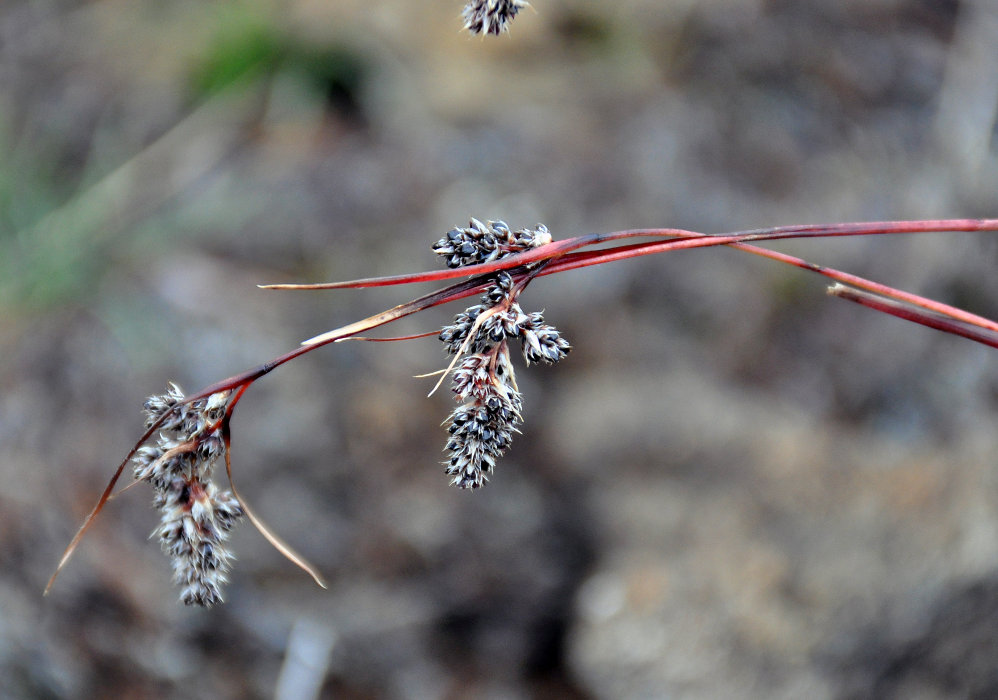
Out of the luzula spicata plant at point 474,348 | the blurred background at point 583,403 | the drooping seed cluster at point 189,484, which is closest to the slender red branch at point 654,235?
the luzula spicata plant at point 474,348

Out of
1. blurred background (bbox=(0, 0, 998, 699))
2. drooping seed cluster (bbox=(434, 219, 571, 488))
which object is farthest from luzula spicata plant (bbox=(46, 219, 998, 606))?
blurred background (bbox=(0, 0, 998, 699))

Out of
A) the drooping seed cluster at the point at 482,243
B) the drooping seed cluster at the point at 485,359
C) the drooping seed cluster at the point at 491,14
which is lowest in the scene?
the drooping seed cluster at the point at 485,359

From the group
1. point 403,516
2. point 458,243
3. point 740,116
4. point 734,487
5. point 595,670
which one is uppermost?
point 740,116

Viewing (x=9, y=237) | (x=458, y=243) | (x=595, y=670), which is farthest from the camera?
(x=9, y=237)

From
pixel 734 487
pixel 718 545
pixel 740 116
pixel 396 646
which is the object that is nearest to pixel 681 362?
pixel 734 487

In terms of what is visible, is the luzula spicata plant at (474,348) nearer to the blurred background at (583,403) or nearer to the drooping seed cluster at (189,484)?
the drooping seed cluster at (189,484)

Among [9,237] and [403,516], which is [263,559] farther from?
[9,237]

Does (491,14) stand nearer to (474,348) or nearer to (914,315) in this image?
(474,348)
